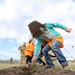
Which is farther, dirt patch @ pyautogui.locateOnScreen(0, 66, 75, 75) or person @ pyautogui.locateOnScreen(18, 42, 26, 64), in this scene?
person @ pyautogui.locateOnScreen(18, 42, 26, 64)

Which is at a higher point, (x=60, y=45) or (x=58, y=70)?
(x=60, y=45)

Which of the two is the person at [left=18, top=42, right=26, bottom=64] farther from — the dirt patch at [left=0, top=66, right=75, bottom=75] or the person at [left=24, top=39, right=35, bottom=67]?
the dirt patch at [left=0, top=66, right=75, bottom=75]

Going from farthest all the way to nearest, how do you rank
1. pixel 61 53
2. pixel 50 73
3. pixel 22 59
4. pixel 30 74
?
1. pixel 22 59
2. pixel 61 53
3. pixel 30 74
4. pixel 50 73

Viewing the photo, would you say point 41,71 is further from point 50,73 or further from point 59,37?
point 59,37

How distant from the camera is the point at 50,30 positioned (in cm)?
945

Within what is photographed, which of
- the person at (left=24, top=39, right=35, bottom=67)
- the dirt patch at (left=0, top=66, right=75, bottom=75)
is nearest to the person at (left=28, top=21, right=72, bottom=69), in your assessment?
the dirt patch at (left=0, top=66, right=75, bottom=75)

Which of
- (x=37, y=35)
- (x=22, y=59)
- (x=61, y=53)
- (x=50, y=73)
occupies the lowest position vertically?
(x=50, y=73)

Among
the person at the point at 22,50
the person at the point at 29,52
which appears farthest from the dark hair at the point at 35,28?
the person at the point at 22,50

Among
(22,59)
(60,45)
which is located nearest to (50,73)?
(60,45)

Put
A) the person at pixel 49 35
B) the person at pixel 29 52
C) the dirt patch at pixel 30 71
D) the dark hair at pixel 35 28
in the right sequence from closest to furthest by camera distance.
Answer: the dirt patch at pixel 30 71, the person at pixel 49 35, the dark hair at pixel 35 28, the person at pixel 29 52

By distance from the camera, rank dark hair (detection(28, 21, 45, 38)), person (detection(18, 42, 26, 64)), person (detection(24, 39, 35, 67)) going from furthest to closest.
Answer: person (detection(18, 42, 26, 64)) < person (detection(24, 39, 35, 67)) < dark hair (detection(28, 21, 45, 38))

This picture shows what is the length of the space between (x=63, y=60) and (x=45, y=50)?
682 mm

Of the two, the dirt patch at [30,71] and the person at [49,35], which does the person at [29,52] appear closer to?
the person at [49,35]

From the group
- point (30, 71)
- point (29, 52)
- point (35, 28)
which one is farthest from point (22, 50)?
point (30, 71)
